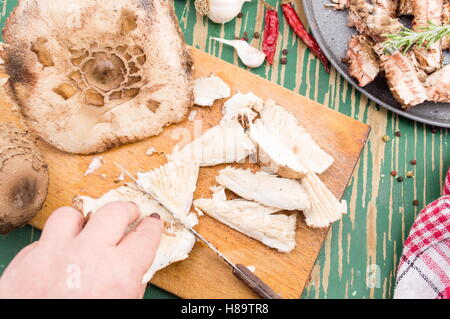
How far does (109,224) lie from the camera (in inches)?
54.1

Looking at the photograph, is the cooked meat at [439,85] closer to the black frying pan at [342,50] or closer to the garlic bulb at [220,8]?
the black frying pan at [342,50]

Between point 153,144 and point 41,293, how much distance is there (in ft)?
2.56

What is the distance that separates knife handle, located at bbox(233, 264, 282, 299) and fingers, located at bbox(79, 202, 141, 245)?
48 centimetres

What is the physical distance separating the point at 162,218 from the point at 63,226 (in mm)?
445

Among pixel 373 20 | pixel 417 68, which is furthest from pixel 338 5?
pixel 417 68

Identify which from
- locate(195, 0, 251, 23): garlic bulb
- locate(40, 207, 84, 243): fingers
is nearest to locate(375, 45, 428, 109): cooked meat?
locate(195, 0, 251, 23): garlic bulb

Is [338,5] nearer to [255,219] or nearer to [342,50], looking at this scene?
[342,50]

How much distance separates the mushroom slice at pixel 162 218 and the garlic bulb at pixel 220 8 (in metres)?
0.83

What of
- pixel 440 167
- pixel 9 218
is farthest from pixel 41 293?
pixel 440 167

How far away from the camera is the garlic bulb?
195cm

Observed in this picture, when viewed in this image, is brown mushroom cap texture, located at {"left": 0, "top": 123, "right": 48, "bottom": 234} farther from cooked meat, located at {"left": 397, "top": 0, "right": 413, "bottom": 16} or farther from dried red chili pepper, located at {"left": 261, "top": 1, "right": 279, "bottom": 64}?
cooked meat, located at {"left": 397, "top": 0, "right": 413, "bottom": 16}

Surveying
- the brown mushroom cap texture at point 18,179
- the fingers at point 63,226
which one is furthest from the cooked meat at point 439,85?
the brown mushroom cap texture at point 18,179

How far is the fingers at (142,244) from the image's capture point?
134 centimetres
